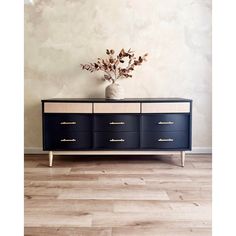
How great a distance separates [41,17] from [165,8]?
1.42 m

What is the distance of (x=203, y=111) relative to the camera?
3.78m

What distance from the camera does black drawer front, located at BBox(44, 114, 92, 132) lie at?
318 centimetres

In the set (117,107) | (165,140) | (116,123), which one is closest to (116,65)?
(117,107)

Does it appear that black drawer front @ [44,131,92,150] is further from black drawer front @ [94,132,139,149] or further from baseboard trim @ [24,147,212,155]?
baseboard trim @ [24,147,212,155]

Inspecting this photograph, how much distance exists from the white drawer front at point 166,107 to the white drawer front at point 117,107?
0.09 m

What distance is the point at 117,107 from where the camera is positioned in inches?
125

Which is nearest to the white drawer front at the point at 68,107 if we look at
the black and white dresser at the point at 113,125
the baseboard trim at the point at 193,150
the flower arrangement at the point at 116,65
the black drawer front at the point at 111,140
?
the black and white dresser at the point at 113,125

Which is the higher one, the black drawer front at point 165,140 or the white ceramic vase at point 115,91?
the white ceramic vase at point 115,91

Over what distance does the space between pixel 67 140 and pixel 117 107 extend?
0.59m

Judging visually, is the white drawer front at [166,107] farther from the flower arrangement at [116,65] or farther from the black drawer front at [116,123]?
the flower arrangement at [116,65]

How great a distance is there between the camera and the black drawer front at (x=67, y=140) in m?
3.19

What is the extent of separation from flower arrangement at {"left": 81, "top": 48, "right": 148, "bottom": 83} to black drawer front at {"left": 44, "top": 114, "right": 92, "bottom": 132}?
1.88 ft
